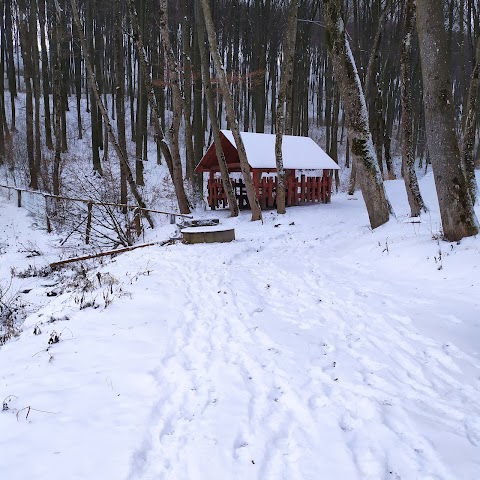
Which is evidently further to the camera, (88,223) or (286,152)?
(286,152)

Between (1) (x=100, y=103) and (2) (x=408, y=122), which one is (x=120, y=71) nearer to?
(1) (x=100, y=103)

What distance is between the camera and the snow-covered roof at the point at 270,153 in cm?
1706

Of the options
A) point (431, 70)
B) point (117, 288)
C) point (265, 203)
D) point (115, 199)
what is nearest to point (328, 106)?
point (265, 203)

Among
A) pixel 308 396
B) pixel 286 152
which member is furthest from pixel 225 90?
pixel 308 396

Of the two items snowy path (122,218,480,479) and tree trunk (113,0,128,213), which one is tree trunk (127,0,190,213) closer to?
tree trunk (113,0,128,213)

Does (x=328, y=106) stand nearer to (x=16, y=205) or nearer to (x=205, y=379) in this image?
(x=16, y=205)

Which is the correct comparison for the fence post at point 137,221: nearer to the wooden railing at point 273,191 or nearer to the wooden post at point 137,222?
the wooden post at point 137,222

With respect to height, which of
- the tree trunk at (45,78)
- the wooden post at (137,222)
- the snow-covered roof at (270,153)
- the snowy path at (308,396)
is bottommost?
the snowy path at (308,396)

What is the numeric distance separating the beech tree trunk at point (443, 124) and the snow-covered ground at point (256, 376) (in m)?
0.45

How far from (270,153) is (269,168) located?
1.35 m

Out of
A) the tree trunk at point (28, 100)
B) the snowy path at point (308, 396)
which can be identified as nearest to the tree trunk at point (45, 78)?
the tree trunk at point (28, 100)

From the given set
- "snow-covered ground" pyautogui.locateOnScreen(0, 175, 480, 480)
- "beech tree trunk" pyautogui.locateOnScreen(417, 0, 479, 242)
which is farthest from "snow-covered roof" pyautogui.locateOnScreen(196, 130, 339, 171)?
"snow-covered ground" pyautogui.locateOnScreen(0, 175, 480, 480)

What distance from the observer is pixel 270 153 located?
17844 mm

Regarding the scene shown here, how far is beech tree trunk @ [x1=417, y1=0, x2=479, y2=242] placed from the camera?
6.32 meters
